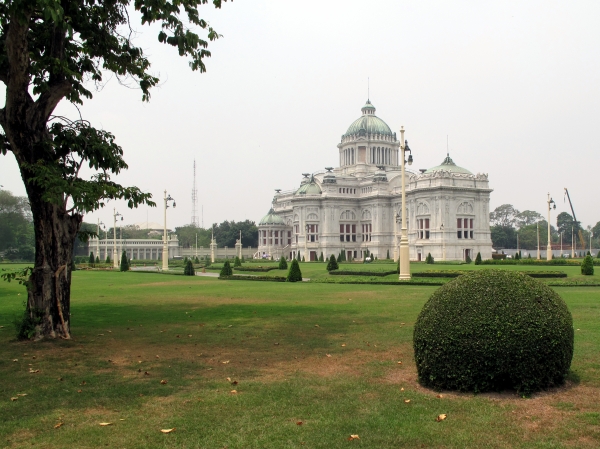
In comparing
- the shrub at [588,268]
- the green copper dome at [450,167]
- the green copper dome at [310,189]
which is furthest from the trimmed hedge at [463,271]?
the green copper dome at [310,189]

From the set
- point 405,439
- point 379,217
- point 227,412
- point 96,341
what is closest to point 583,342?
point 405,439

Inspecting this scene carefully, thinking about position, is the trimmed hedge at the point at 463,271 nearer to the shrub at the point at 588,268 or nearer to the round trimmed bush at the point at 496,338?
the shrub at the point at 588,268

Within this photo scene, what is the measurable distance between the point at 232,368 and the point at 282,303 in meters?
10.6

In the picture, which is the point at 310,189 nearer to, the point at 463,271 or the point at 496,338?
the point at 463,271

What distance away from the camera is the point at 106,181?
13961mm

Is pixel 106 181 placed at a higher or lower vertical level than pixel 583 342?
higher

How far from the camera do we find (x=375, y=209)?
10312 centimetres

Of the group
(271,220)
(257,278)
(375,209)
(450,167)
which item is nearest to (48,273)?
(257,278)

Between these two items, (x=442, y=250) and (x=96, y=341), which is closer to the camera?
(x=96, y=341)

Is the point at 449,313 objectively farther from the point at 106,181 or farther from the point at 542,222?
the point at 542,222

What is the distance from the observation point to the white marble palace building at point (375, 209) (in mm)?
87625

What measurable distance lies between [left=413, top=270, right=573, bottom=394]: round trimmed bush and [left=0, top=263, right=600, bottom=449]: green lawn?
275 millimetres

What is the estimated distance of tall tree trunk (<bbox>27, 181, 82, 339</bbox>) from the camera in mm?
13039

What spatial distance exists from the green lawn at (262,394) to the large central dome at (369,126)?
98.0 m
